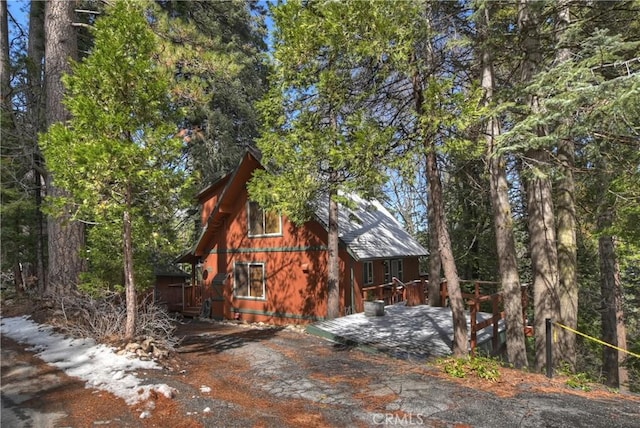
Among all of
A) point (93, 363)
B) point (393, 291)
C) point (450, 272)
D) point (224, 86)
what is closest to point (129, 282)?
point (93, 363)

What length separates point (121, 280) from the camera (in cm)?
962

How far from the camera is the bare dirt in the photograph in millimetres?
4730

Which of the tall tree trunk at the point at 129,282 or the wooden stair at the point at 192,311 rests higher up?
the tall tree trunk at the point at 129,282

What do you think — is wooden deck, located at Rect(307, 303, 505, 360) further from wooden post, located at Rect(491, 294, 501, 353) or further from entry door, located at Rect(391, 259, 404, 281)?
entry door, located at Rect(391, 259, 404, 281)

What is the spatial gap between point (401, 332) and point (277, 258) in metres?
6.39

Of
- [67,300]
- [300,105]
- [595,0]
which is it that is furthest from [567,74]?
[67,300]

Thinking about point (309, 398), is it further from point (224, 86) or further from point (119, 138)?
point (224, 86)

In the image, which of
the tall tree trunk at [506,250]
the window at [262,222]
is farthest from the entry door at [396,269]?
the tall tree trunk at [506,250]

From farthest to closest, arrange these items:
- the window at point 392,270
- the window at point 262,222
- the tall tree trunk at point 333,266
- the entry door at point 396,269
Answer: the entry door at point 396,269, the window at point 392,270, the window at point 262,222, the tall tree trunk at point 333,266

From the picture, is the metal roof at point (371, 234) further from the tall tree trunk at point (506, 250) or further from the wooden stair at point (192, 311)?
the wooden stair at point (192, 311)

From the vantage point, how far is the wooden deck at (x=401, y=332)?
29.5 ft

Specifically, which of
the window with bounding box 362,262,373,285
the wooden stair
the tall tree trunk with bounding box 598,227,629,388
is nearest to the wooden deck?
the window with bounding box 362,262,373,285

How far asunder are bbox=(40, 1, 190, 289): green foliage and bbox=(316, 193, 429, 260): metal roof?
5.14 meters

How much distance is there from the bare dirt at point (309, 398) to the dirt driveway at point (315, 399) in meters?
0.01
